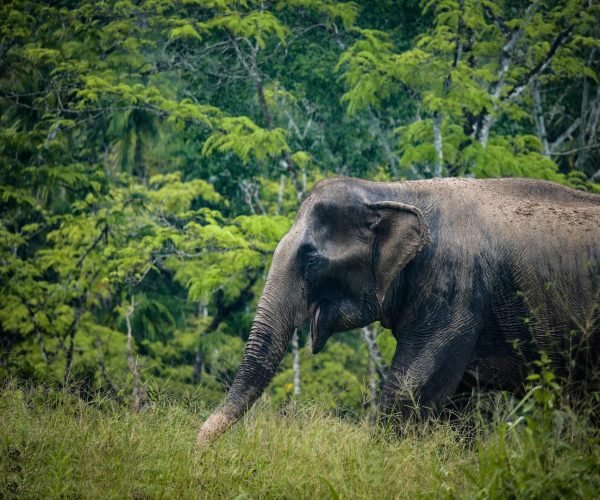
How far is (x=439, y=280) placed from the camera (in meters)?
7.20

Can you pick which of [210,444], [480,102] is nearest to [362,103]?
[480,102]

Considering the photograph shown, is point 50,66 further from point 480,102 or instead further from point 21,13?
point 480,102

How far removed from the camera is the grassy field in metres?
4.63

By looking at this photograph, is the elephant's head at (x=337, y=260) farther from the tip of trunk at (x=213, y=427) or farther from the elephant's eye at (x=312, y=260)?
the tip of trunk at (x=213, y=427)

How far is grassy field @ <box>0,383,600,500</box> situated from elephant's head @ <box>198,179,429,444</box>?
1024mm

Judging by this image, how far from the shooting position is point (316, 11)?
602 inches

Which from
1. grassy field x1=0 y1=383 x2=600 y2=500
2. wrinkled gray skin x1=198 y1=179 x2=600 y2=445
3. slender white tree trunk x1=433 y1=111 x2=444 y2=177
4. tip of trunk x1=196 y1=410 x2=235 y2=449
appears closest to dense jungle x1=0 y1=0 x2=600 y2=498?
slender white tree trunk x1=433 y1=111 x2=444 y2=177

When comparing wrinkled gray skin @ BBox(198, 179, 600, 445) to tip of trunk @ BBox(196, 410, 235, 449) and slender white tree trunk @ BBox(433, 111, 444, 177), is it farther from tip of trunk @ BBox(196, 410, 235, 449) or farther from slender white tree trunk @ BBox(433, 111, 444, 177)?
slender white tree trunk @ BBox(433, 111, 444, 177)

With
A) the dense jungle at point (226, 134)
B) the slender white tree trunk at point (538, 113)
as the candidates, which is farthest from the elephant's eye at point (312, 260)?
the slender white tree trunk at point (538, 113)

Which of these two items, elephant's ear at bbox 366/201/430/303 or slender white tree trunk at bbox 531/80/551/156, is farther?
slender white tree trunk at bbox 531/80/551/156

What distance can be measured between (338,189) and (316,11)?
28.1ft

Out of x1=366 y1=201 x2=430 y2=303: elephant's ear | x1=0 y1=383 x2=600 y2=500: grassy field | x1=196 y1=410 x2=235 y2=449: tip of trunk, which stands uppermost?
x1=366 y1=201 x2=430 y2=303: elephant's ear

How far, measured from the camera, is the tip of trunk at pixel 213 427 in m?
6.04

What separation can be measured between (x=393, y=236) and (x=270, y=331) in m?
1.27
